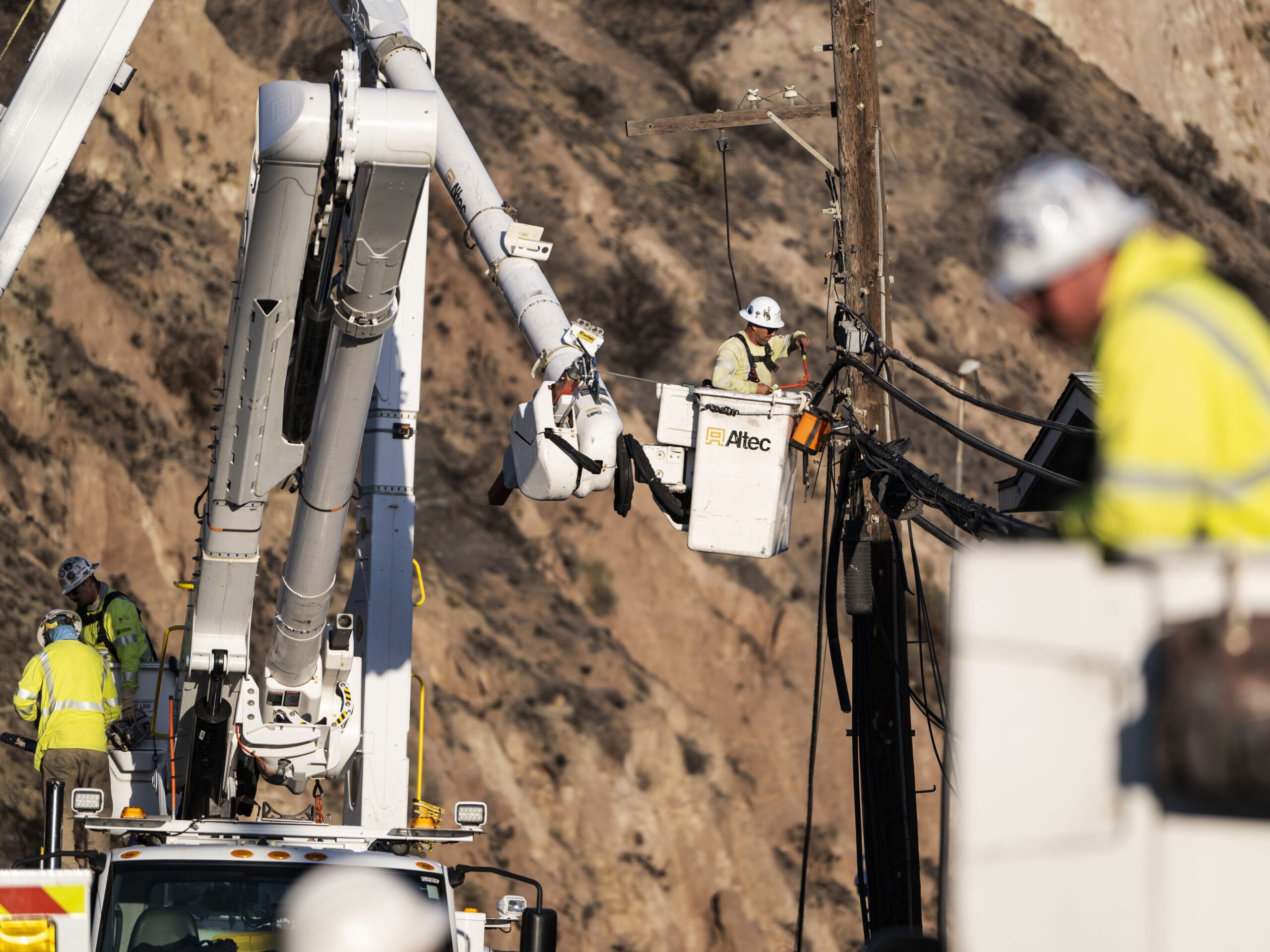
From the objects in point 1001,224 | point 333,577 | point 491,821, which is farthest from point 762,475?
Result: point 491,821

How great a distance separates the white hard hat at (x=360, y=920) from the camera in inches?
157

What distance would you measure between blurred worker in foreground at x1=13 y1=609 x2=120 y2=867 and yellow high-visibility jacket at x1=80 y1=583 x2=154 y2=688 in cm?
53

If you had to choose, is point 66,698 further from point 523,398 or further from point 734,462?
point 523,398

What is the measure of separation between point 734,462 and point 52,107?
4.50 metres

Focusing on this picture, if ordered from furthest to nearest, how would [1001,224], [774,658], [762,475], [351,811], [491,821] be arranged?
[774,658]
[491,821]
[351,811]
[762,475]
[1001,224]

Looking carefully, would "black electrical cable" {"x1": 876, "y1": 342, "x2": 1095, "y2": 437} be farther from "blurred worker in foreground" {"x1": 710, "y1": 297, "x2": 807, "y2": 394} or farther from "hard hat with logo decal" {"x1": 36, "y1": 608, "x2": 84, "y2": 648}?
"hard hat with logo decal" {"x1": 36, "y1": 608, "x2": 84, "y2": 648}

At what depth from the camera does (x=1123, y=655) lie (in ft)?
8.57

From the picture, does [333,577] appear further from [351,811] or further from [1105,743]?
[1105,743]

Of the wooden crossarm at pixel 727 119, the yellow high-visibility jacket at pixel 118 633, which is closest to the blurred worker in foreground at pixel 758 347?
the wooden crossarm at pixel 727 119

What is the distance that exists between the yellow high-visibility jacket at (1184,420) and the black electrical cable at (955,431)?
15.9ft

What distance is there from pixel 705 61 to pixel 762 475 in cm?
2580

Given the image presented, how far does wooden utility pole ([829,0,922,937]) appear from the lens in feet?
37.4

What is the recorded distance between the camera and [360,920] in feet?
13.1

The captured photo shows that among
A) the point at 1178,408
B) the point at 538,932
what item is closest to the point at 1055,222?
the point at 1178,408
